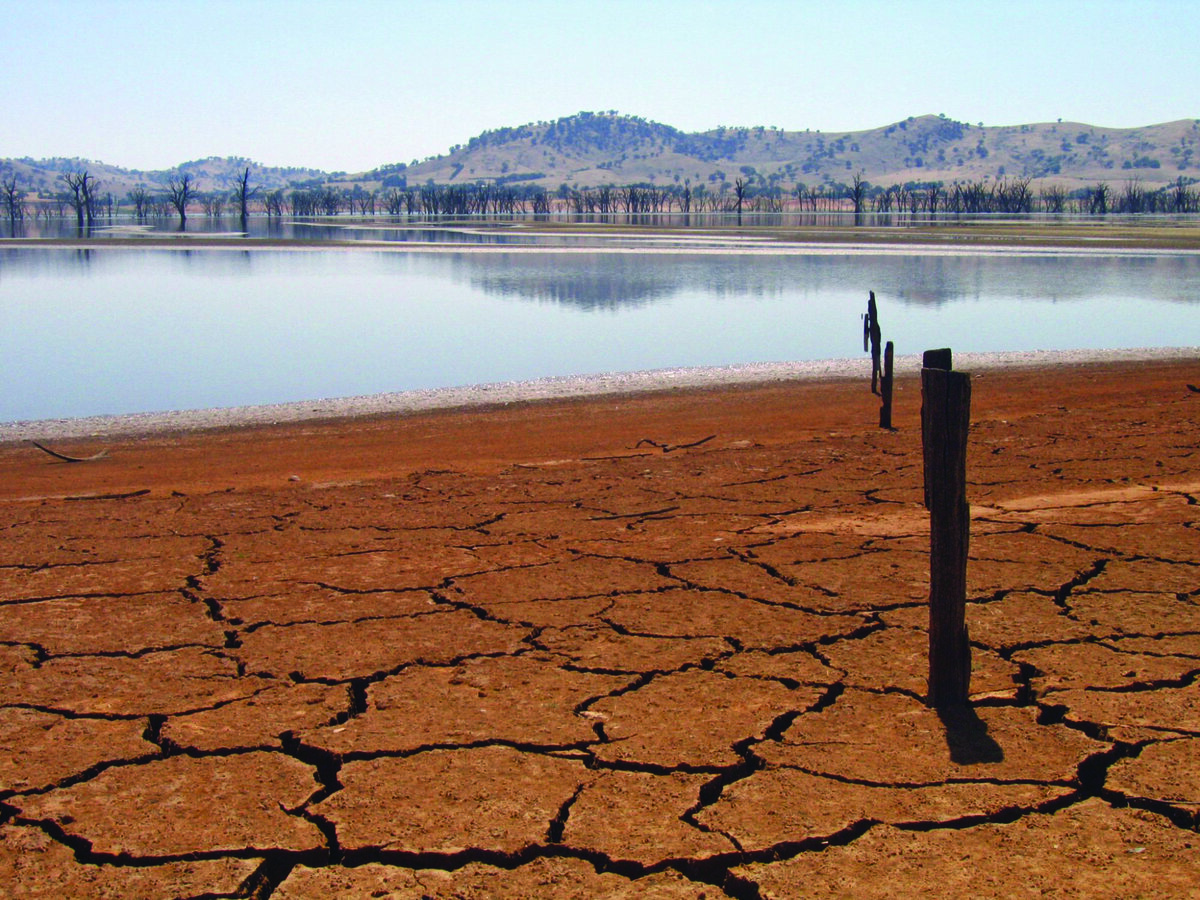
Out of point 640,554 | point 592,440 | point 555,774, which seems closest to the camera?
point 555,774

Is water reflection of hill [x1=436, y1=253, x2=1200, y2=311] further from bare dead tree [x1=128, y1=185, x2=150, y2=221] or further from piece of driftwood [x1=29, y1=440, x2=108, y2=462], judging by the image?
bare dead tree [x1=128, y1=185, x2=150, y2=221]

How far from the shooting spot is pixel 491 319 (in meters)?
21.2

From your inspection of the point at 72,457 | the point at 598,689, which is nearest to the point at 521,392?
the point at 72,457

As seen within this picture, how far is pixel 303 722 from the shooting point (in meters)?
4.00

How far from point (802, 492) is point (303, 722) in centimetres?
433

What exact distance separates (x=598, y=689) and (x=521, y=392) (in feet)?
30.2

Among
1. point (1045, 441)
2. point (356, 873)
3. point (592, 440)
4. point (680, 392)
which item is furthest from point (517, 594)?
point (680, 392)

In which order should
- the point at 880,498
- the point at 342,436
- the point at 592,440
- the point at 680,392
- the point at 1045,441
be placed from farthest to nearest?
the point at 680,392, the point at 342,436, the point at 592,440, the point at 1045,441, the point at 880,498

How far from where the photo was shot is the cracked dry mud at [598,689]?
3.12 metres

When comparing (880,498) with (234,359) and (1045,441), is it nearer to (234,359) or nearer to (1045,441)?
(1045,441)

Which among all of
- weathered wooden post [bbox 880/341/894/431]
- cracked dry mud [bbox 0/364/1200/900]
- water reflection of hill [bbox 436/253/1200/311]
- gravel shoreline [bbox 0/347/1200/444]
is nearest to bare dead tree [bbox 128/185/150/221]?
water reflection of hill [bbox 436/253/1200/311]

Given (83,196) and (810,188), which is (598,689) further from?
(810,188)

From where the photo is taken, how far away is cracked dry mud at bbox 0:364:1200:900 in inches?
123

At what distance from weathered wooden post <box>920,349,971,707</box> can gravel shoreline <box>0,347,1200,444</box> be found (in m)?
8.89
